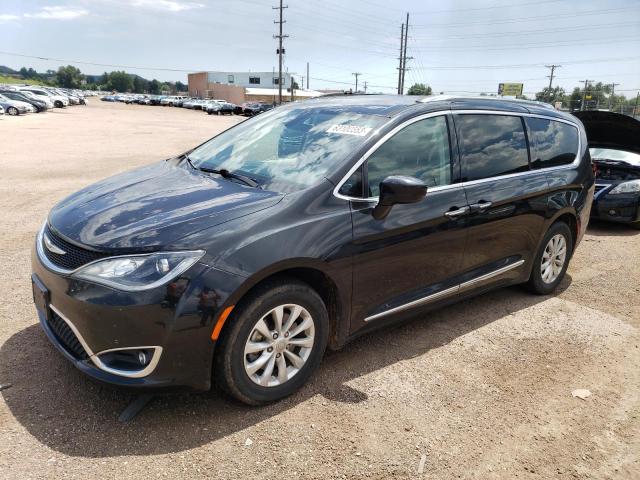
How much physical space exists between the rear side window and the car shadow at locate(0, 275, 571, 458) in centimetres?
203

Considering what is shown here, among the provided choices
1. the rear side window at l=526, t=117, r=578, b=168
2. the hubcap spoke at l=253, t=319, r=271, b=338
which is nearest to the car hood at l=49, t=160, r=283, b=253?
the hubcap spoke at l=253, t=319, r=271, b=338

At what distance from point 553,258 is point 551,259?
0.04 metres

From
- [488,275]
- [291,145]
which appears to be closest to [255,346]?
[291,145]

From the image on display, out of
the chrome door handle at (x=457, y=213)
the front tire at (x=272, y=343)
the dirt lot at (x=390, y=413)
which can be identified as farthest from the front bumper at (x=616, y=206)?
the front tire at (x=272, y=343)

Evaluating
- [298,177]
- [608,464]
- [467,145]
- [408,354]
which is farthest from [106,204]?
[608,464]

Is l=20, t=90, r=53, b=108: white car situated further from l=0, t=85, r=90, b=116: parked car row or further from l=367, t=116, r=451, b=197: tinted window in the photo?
l=367, t=116, r=451, b=197: tinted window

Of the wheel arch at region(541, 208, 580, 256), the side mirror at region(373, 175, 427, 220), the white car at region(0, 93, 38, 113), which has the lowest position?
the wheel arch at region(541, 208, 580, 256)

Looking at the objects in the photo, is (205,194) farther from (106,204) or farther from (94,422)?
(94,422)

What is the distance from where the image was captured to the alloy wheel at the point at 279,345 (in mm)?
2885

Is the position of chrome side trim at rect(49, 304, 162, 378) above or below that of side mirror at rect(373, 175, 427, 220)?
below

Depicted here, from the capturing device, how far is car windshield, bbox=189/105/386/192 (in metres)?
3.34

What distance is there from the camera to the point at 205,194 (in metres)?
3.17

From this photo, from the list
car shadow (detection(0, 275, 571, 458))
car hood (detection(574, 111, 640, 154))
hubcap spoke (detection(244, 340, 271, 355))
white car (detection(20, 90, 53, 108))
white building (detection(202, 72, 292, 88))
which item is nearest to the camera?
car shadow (detection(0, 275, 571, 458))

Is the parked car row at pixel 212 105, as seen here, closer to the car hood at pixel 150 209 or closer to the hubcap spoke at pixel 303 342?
the car hood at pixel 150 209
